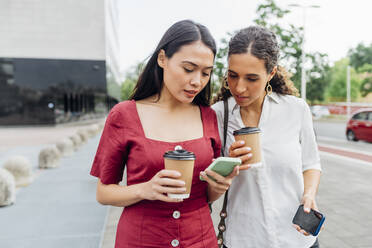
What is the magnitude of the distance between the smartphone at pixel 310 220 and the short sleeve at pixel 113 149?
92 centimetres

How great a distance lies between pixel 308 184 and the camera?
178 centimetres

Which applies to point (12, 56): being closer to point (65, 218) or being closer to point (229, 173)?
point (65, 218)

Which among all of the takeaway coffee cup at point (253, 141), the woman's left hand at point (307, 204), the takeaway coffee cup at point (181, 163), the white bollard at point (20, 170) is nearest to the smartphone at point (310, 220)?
the woman's left hand at point (307, 204)

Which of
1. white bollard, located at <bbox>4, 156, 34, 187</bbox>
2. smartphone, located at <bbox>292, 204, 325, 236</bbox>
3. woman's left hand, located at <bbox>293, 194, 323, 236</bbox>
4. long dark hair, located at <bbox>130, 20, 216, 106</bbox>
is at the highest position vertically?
long dark hair, located at <bbox>130, 20, 216, 106</bbox>

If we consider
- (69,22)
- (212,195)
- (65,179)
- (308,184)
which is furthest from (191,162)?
(69,22)

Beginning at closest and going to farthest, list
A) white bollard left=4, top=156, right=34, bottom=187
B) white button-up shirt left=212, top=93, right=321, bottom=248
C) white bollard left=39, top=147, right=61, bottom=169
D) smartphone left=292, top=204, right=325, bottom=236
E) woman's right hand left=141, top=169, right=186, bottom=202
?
1. woman's right hand left=141, top=169, right=186, bottom=202
2. smartphone left=292, top=204, right=325, bottom=236
3. white button-up shirt left=212, top=93, right=321, bottom=248
4. white bollard left=4, top=156, right=34, bottom=187
5. white bollard left=39, top=147, right=61, bottom=169

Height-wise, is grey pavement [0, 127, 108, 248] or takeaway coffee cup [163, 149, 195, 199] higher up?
takeaway coffee cup [163, 149, 195, 199]

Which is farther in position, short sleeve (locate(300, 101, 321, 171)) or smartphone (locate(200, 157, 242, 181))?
short sleeve (locate(300, 101, 321, 171))

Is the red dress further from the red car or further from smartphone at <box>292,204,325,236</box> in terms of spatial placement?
the red car

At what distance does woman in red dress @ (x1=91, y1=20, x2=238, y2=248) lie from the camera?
4.95ft

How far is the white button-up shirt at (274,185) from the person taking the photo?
171 centimetres

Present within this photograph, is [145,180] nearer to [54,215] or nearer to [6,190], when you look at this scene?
[54,215]

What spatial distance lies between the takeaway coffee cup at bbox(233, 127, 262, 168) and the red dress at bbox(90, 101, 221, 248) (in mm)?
187

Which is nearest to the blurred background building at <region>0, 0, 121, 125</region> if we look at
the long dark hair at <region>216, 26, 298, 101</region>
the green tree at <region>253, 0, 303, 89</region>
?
the green tree at <region>253, 0, 303, 89</region>
